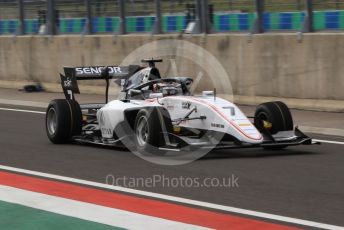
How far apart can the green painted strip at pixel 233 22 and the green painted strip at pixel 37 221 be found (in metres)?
11.0

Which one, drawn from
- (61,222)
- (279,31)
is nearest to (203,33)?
(279,31)

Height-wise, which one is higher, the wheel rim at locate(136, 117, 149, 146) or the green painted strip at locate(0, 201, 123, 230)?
the wheel rim at locate(136, 117, 149, 146)

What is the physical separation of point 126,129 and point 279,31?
6601mm

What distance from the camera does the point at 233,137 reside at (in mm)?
10312

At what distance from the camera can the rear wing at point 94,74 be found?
12.6 meters

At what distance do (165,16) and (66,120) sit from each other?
803 centimetres

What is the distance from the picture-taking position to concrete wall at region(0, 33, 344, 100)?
15602 mm

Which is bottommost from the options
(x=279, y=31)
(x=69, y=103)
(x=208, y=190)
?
(x=208, y=190)

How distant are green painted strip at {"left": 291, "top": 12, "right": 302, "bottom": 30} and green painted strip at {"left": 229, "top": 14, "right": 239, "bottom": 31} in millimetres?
1613

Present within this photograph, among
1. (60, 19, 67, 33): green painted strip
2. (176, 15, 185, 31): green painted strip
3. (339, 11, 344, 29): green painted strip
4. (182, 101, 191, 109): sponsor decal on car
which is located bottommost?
(182, 101, 191, 109): sponsor decal on car

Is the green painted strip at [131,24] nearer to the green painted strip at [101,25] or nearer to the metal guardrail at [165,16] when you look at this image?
the metal guardrail at [165,16]

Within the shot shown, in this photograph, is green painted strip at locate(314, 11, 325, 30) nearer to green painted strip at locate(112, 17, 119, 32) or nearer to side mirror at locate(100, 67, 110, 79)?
side mirror at locate(100, 67, 110, 79)

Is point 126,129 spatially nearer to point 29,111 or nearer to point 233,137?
point 233,137

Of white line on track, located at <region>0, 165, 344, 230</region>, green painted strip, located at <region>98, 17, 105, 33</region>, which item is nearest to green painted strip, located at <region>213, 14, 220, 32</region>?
green painted strip, located at <region>98, 17, 105, 33</region>
